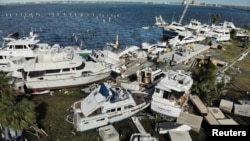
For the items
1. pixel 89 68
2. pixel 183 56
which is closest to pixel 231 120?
pixel 89 68

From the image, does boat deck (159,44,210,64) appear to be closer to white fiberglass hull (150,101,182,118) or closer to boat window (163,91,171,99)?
boat window (163,91,171,99)

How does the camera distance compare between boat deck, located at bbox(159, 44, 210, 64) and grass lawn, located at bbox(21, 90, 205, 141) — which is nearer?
grass lawn, located at bbox(21, 90, 205, 141)

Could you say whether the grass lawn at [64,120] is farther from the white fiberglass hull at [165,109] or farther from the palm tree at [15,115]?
the palm tree at [15,115]

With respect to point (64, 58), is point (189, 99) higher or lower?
lower

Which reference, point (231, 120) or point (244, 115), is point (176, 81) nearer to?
point (231, 120)

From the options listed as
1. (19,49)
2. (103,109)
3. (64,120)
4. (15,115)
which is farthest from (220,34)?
Result: (15,115)

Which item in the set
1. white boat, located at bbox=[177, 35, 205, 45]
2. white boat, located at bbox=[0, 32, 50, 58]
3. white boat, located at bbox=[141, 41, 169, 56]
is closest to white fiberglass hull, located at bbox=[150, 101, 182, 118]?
white boat, located at bbox=[0, 32, 50, 58]

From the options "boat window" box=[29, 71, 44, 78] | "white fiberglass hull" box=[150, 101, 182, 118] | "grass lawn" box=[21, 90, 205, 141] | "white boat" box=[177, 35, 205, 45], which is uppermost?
"white boat" box=[177, 35, 205, 45]
